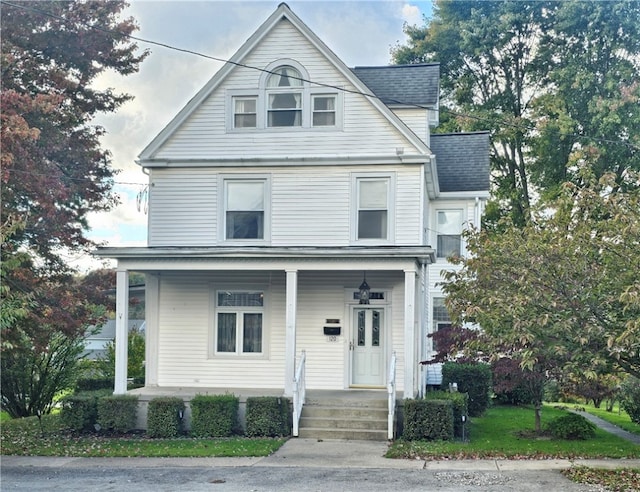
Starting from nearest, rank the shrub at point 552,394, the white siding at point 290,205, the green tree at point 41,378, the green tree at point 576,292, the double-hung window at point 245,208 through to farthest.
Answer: the green tree at point 576,292 < the white siding at point 290,205 < the double-hung window at point 245,208 < the green tree at point 41,378 < the shrub at point 552,394

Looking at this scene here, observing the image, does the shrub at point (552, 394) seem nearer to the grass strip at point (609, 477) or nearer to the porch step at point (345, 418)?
the porch step at point (345, 418)

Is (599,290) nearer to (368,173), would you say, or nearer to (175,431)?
(368,173)

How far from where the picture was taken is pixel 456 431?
1521 centimetres

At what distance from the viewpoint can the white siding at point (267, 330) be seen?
55.4 feet

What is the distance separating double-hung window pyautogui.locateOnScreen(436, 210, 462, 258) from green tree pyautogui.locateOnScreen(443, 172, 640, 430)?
9.55 meters

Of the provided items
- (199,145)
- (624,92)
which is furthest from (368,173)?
(624,92)

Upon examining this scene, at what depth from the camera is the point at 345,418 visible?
48.4ft

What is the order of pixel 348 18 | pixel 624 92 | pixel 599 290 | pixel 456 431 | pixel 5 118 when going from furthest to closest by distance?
pixel 624 92 < pixel 348 18 < pixel 456 431 < pixel 5 118 < pixel 599 290

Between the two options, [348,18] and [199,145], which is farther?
[348,18]

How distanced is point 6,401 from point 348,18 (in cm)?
1311

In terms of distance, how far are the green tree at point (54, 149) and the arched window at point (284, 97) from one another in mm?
4259

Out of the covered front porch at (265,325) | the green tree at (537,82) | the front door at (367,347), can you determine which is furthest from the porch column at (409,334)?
the green tree at (537,82)

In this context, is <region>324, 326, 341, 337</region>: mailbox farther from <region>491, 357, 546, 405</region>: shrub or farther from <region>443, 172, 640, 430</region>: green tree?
<region>443, 172, 640, 430</region>: green tree

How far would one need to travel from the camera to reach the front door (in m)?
16.9
